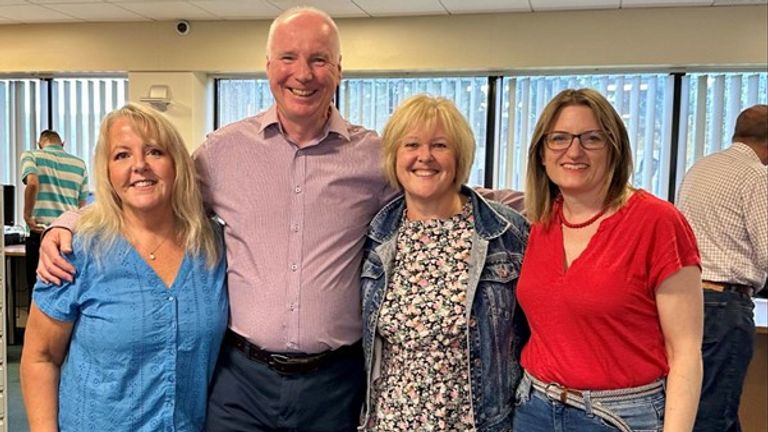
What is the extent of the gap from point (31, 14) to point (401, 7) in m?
3.31

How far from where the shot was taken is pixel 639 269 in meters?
1.41

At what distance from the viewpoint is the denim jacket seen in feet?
5.37

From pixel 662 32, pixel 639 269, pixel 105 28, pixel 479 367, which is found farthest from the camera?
pixel 105 28

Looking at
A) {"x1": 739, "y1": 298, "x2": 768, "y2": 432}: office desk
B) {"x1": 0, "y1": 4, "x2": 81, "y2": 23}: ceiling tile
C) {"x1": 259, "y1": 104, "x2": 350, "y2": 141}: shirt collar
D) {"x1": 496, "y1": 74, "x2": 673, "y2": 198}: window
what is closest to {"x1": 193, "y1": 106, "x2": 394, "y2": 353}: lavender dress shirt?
{"x1": 259, "y1": 104, "x2": 350, "y2": 141}: shirt collar

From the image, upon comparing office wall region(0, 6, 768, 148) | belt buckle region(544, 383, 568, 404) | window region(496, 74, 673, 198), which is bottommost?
belt buckle region(544, 383, 568, 404)

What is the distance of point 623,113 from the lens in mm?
5453

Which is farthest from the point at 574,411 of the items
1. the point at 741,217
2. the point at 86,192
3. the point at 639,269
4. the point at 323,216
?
the point at 86,192

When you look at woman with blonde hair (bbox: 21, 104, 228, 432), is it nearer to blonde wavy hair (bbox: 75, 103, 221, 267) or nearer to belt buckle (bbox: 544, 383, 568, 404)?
blonde wavy hair (bbox: 75, 103, 221, 267)

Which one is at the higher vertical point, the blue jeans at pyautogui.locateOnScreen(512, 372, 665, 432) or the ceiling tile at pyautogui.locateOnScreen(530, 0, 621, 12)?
the ceiling tile at pyautogui.locateOnScreen(530, 0, 621, 12)

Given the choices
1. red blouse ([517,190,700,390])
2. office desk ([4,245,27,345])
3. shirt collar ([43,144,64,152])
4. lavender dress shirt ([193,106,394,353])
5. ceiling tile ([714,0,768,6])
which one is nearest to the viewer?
red blouse ([517,190,700,390])

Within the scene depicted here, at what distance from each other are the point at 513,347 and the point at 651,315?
0.38 metres

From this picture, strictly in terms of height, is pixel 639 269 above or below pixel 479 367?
above

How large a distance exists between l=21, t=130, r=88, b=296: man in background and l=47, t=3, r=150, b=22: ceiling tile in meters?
1.07

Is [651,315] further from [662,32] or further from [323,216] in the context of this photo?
[662,32]
